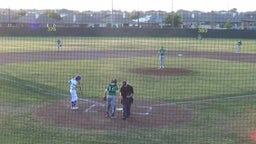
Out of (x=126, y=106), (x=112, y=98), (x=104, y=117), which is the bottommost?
(x=104, y=117)

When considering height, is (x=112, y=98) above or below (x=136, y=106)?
above

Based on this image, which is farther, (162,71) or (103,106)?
(162,71)

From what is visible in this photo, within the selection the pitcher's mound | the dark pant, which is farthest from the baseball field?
the dark pant

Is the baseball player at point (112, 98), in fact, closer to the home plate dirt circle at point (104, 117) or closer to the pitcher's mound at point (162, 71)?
the home plate dirt circle at point (104, 117)

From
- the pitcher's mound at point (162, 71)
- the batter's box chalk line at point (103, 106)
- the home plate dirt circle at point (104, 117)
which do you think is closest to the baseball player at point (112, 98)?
the home plate dirt circle at point (104, 117)

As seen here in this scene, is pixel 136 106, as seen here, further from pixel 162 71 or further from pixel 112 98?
pixel 162 71

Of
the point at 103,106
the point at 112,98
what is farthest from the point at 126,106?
the point at 103,106

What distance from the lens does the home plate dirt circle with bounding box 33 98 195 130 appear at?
1135 cm

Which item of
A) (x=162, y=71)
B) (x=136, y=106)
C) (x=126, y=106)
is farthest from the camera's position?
(x=162, y=71)

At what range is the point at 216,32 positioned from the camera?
43344mm

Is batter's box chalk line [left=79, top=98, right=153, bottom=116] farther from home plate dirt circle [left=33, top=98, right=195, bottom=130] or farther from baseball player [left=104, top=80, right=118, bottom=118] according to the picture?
baseball player [left=104, top=80, right=118, bottom=118]

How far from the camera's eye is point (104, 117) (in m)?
12.1

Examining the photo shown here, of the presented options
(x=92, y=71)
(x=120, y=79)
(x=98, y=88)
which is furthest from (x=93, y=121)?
(x=92, y=71)

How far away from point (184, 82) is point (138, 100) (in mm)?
5015
